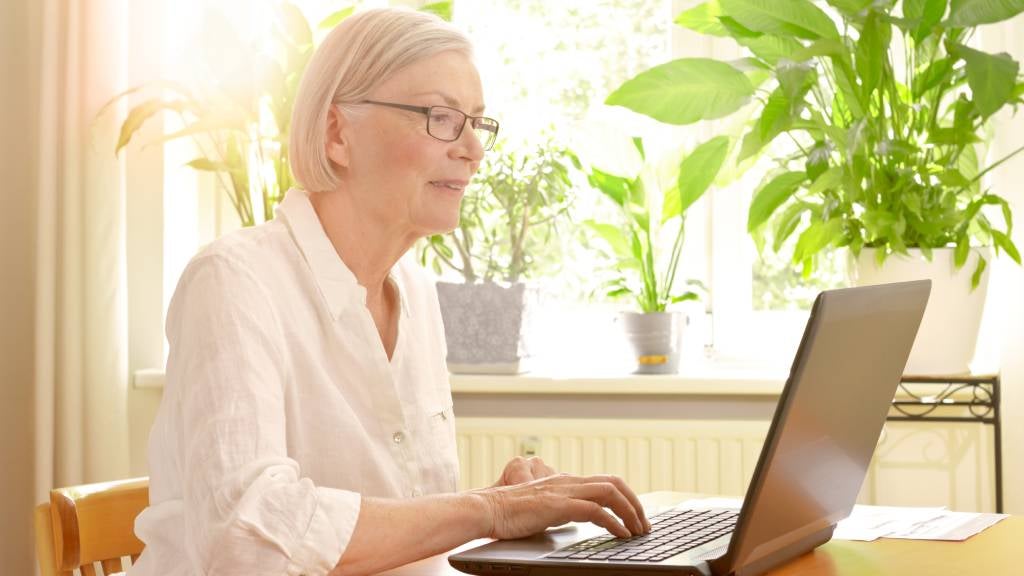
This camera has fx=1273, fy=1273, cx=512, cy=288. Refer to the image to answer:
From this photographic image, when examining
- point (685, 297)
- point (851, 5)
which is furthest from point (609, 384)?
point (851, 5)

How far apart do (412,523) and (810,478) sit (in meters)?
0.38

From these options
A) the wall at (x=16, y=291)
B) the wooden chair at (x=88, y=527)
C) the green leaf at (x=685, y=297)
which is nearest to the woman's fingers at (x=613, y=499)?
the wooden chair at (x=88, y=527)

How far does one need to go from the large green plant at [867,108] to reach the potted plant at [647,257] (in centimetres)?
29

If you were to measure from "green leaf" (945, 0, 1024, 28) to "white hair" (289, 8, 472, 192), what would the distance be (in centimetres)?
133

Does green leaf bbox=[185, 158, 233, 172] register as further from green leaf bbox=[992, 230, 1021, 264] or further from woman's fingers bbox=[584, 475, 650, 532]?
woman's fingers bbox=[584, 475, 650, 532]

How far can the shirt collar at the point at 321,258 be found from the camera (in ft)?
4.72

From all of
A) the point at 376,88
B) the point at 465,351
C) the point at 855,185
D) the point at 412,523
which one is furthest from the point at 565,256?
the point at 412,523

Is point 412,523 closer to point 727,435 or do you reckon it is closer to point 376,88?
point 376,88

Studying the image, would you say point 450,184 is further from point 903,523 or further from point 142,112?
point 142,112

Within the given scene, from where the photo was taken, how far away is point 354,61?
1467 millimetres

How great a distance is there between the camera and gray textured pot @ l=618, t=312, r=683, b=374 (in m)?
2.97

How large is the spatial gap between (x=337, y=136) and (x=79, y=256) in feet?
5.12

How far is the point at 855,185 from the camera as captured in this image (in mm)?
2475

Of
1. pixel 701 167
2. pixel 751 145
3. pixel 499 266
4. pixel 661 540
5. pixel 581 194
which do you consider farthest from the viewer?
pixel 581 194
